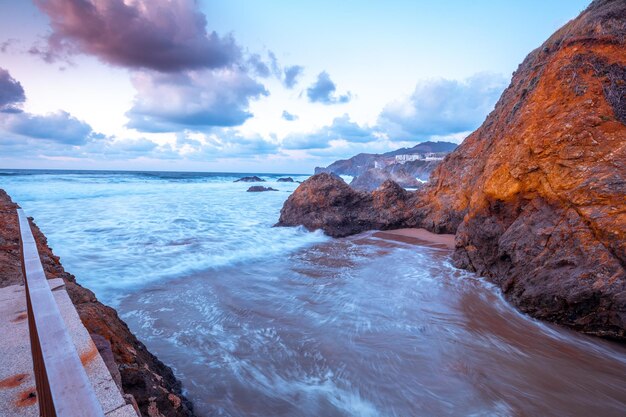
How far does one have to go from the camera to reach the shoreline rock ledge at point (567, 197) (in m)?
3.91

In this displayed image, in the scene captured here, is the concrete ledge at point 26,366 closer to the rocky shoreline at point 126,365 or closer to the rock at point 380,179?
the rocky shoreline at point 126,365

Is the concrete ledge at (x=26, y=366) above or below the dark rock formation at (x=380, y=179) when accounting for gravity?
below

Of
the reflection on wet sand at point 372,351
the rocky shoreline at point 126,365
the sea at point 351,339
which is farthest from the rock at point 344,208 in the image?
the rocky shoreline at point 126,365

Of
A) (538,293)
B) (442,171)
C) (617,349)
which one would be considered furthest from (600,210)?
(442,171)

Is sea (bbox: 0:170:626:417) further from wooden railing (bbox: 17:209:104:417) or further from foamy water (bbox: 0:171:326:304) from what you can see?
wooden railing (bbox: 17:209:104:417)

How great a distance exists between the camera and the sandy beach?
9.18 meters

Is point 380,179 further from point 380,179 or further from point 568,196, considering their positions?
point 568,196

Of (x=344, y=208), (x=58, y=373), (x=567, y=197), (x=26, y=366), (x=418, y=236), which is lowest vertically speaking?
(x=418, y=236)

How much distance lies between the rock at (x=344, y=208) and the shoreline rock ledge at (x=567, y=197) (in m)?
4.31

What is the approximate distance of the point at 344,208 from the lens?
11.6 meters

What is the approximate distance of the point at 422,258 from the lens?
7738 millimetres

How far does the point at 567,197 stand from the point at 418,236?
18.2ft

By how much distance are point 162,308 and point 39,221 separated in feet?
42.6

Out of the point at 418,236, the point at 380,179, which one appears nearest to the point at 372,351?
the point at 418,236
